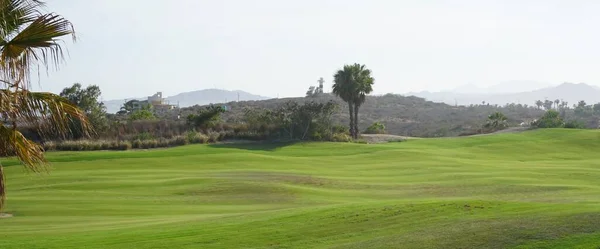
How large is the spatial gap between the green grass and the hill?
53.7 metres

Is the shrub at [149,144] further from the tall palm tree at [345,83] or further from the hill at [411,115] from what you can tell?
the hill at [411,115]

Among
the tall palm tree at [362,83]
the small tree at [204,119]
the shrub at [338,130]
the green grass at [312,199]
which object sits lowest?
the green grass at [312,199]

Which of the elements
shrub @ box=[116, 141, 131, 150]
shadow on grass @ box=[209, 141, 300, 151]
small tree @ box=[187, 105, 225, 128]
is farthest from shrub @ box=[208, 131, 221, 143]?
shrub @ box=[116, 141, 131, 150]

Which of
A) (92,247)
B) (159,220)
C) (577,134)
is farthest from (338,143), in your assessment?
(92,247)

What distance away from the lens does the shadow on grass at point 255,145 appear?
67.2 metres

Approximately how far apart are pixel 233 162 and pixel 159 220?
94.6ft

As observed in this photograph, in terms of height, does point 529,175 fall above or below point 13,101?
below

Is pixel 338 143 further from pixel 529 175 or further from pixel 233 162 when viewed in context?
pixel 529 175

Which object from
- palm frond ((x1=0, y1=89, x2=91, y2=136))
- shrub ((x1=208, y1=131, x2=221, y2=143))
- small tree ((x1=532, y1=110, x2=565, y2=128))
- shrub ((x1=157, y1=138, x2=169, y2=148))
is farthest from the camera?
small tree ((x1=532, y1=110, x2=565, y2=128))

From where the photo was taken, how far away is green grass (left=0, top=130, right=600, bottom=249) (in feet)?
57.1

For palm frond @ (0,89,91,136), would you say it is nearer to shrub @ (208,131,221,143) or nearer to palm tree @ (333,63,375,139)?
shrub @ (208,131,221,143)

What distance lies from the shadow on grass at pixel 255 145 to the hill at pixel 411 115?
41.8m

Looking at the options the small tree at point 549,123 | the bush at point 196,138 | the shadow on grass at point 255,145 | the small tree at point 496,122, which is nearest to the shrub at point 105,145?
the bush at point 196,138

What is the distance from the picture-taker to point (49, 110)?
10.8 metres
